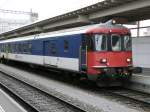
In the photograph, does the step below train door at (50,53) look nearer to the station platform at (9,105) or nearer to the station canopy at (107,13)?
the station canopy at (107,13)

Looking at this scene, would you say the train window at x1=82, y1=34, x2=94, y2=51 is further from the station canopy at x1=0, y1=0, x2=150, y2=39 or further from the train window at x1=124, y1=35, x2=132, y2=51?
the station canopy at x1=0, y1=0, x2=150, y2=39

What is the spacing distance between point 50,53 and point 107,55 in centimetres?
650

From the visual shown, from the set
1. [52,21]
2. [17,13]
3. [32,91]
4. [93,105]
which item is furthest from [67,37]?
[17,13]

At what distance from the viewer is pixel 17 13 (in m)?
73.1

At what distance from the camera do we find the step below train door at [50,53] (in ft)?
72.7

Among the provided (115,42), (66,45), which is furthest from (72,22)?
(115,42)

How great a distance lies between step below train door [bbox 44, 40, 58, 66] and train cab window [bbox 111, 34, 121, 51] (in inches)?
192

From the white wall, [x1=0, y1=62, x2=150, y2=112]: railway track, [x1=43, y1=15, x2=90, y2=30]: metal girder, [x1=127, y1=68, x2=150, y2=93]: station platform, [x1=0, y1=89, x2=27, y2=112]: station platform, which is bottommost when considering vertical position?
[x1=0, y1=62, x2=150, y2=112]: railway track

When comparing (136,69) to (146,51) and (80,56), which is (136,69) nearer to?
(80,56)

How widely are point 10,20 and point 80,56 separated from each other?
76264 millimetres

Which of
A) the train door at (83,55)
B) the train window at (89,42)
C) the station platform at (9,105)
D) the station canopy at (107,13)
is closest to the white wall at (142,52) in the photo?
the station canopy at (107,13)

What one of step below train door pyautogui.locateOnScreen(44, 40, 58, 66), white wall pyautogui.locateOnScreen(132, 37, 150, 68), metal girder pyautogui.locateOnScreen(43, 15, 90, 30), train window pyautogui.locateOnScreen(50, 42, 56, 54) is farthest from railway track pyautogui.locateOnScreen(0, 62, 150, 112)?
metal girder pyautogui.locateOnScreen(43, 15, 90, 30)

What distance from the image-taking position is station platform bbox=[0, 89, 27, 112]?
12.5m

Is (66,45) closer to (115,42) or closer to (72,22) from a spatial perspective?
(115,42)
